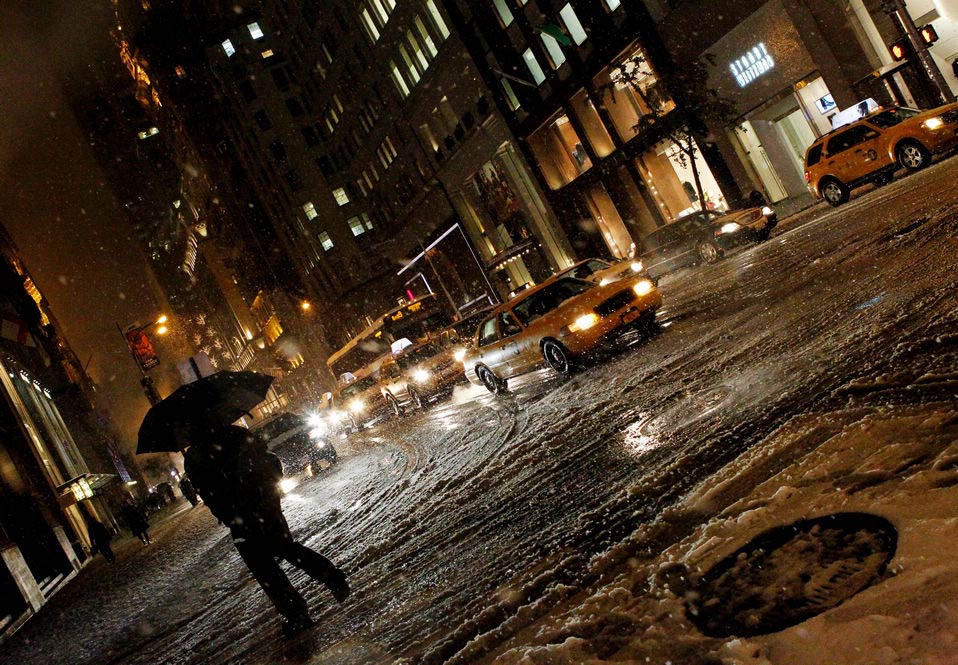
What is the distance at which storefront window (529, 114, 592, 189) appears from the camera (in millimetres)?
36594

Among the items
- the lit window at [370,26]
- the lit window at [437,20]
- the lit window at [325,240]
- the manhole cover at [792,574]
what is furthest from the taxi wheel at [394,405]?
the lit window at [325,240]

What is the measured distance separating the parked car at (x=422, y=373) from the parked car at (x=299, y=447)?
11.4 ft

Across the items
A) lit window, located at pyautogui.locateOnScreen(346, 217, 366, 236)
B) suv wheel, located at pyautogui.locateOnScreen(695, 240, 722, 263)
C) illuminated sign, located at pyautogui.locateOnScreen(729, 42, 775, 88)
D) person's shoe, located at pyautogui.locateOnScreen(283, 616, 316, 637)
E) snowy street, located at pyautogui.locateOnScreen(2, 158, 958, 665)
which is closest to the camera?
snowy street, located at pyautogui.locateOnScreen(2, 158, 958, 665)

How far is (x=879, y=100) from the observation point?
24.0 meters

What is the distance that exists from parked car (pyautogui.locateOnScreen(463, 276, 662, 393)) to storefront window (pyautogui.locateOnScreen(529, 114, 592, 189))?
78.4 ft

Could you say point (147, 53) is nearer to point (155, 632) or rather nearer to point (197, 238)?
point (197, 238)

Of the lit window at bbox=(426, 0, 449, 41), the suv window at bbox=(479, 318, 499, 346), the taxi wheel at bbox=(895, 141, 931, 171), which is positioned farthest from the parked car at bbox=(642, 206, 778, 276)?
the lit window at bbox=(426, 0, 449, 41)

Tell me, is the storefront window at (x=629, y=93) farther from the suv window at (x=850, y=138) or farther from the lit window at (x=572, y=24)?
the suv window at (x=850, y=138)

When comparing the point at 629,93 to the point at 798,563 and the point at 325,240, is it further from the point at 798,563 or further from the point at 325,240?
the point at 325,240

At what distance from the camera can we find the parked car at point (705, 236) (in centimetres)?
2055

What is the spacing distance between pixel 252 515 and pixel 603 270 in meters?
11.5

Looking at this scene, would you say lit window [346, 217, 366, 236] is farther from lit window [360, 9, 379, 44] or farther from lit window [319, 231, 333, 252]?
lit window [360, 9, 379, 44]

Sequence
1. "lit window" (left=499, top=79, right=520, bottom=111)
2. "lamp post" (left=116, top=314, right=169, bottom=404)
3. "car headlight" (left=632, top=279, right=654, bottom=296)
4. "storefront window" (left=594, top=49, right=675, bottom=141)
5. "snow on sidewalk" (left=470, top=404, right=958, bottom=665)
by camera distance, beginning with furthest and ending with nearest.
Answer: "lit window" (left=499, top=79, right=520, bottom=111), "lamp post" (left=116, top=314, right=169, bottom=404), "storefront window" (left=594, top=49, right=675, bottom=141), "car headlight" (left=632, top=279, right=654, bottom=296), "snow on sidewalk" (left=470, top=404, right=958, bottom=665)

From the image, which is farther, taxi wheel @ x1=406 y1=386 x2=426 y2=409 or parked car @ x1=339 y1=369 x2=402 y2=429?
parked car @ x1=339 y1=369 x2=402 y2=429
